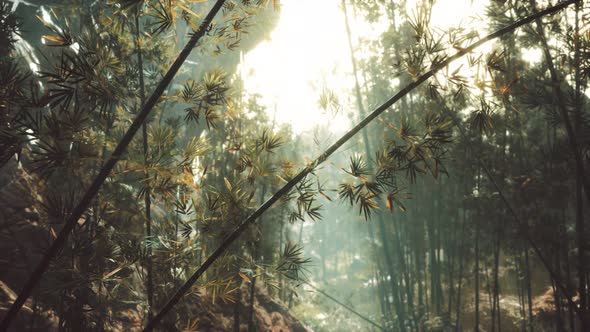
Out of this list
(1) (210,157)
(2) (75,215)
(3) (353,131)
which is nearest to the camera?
(2) (75,215)

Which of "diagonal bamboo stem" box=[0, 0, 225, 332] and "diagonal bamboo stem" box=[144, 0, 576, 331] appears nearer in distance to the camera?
"diagonal bamboo stem" box=[0, 0, 225, 332]

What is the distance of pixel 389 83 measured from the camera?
7.64 m

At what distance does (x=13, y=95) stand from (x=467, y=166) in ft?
19.3

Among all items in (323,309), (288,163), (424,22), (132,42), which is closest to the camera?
(424,22)

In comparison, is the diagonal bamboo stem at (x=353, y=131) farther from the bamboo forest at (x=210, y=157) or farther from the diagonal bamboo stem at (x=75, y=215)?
the diagonal bamboo stem at (x=75, y=215)

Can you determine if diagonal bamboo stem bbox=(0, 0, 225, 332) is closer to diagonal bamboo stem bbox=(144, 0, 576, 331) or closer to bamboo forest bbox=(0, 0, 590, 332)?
bamboo forest bbox=(0, 0, 590, 332)

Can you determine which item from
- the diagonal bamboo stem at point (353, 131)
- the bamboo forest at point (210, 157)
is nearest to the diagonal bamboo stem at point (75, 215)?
the bamboo forest at point (210, 157)

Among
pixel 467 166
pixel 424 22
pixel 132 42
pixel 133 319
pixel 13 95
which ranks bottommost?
pixel 133 319

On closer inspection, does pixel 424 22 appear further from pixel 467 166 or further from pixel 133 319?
pixel 467 166

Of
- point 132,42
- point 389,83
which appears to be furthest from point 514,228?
point 132,42

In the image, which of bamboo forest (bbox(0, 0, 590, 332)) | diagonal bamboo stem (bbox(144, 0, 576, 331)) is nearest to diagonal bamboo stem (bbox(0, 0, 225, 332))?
bamboo forest (bbox(0, 0, 590, 332))

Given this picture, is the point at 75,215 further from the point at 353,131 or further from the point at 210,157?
the point at 210,157

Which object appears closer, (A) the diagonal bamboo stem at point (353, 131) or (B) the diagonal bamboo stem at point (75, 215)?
(B) the diagonal bamboo stem at point (75, 215)

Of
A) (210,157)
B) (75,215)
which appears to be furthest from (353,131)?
(210,157)
